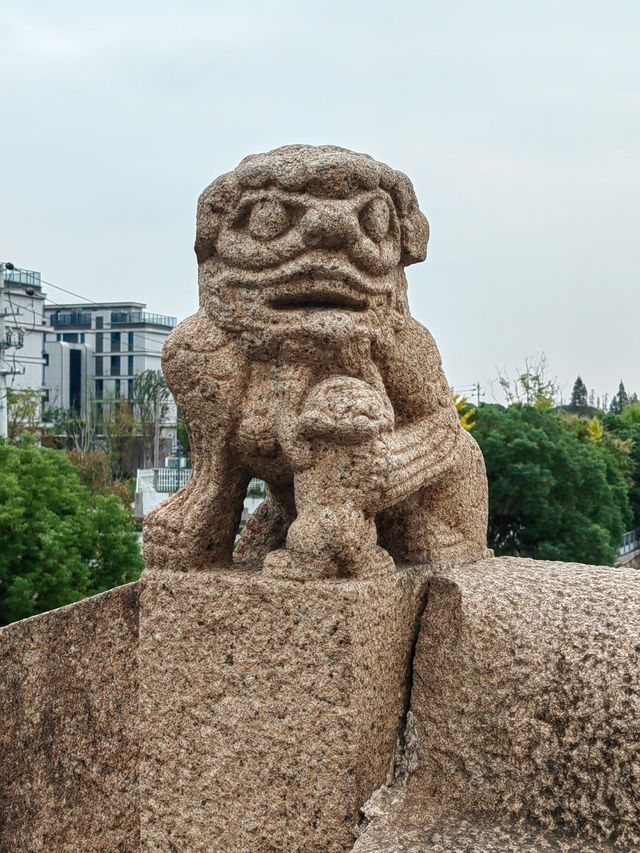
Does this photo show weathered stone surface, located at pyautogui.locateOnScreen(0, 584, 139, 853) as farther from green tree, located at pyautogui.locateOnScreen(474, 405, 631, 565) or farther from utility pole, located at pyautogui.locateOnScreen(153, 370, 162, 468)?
utility pole, located at pyautogui.locateOnScreen(153, 370, 162, 468)

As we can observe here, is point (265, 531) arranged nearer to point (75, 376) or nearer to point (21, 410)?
point (21, 410)

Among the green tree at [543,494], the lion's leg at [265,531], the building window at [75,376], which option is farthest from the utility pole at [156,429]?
the lion's leg at [265,531]

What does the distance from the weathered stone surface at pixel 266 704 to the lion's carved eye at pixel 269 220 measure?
1.11 m

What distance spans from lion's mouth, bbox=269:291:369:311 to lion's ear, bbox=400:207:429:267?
0.33 metres

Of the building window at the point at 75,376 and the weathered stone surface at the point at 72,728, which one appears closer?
the weathered stone surface at the point at 72,728

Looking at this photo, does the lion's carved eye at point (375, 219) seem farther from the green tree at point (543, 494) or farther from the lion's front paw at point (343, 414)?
the green tree at point (543, 494)

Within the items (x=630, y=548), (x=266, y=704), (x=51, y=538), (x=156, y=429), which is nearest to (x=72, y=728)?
(x=266, y=704)

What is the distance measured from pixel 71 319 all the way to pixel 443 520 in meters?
51.2

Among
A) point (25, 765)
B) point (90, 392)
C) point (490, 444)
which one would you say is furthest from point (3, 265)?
point (90, 392)

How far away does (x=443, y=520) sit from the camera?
3.47 meters

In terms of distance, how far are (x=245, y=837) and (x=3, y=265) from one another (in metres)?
18.8

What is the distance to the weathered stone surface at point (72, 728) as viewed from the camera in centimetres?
339

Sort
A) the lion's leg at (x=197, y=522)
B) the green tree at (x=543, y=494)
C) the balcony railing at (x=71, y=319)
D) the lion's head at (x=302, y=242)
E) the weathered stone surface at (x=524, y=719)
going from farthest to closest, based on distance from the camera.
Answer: the balcony railing at (x=71, y=319)
the green tree at (x=543, y=494)
the lion's leg at (x=197, y=522)
the lion's head at (x=302, y=242)
the weathered stone surface at (x=524, y=719)

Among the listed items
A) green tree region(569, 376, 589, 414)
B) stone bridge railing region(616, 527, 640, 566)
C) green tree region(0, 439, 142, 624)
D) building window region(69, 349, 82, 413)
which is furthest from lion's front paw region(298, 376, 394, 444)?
green tree region(569, 376, 589, 414)
